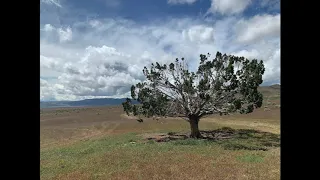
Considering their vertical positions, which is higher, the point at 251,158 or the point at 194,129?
the point at 194,129

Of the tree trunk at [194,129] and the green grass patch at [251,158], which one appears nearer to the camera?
the green grass patch at [251,158]

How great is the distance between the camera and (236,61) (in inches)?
976

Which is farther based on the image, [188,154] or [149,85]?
[149,85]

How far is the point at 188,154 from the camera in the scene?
55.7 ft

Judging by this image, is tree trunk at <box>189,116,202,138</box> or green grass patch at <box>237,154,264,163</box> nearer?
green grass patch at <box>237,154,264,163</box>

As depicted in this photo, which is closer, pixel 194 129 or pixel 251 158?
pixel 251 158
